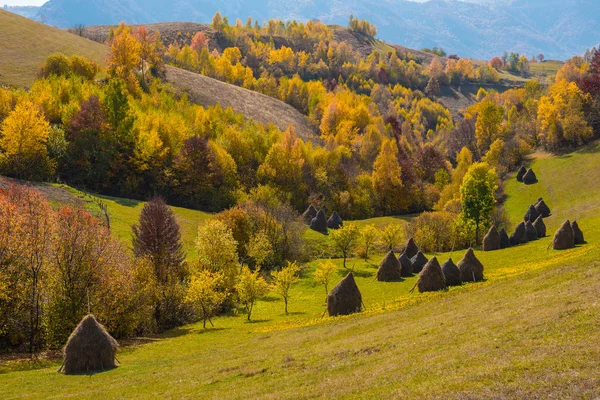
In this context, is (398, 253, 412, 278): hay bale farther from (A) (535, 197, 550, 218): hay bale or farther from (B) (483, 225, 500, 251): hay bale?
(A) (535, 197, 550, 218): hay bale

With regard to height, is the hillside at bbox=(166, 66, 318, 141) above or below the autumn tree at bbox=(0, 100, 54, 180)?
above

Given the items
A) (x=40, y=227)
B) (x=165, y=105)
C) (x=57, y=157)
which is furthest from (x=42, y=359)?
(x=165, y=105)

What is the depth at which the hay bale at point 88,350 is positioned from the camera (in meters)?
33.4

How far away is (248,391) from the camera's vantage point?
23094 millimetres

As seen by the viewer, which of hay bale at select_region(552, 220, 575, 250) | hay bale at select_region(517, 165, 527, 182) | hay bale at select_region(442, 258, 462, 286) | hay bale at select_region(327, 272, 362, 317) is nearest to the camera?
hay bale at select_region(327, 272, 362, 317)

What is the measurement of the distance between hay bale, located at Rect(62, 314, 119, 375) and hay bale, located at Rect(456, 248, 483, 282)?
34.1m

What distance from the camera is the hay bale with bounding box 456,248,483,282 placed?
50469 millimetres

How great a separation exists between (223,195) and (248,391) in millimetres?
83559

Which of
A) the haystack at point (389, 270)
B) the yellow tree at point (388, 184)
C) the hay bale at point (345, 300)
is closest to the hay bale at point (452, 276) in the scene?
the hay bale at point (345, 300)

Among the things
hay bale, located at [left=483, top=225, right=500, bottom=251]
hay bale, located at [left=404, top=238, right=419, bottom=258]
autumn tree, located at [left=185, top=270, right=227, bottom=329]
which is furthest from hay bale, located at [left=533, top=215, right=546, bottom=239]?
autumn tree, located at [left=185, top=270, right=227, bottom=329]

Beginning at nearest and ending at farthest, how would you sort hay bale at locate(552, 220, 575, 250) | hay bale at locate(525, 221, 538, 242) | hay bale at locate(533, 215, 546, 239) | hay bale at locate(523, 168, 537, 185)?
hay bale at locate(552, 220, 575, 250) → hay bale at locate(525, 221, 538, 242) → hay bale at locate(533, 215, 546, 239) → hay bale at locate(523, 168, 537, 185)

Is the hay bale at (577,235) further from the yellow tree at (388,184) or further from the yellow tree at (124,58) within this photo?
the yellow tree at (124,58)

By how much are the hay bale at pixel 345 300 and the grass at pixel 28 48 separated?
10396 centimetres

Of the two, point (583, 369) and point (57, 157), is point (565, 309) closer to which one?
point (583, 369)
